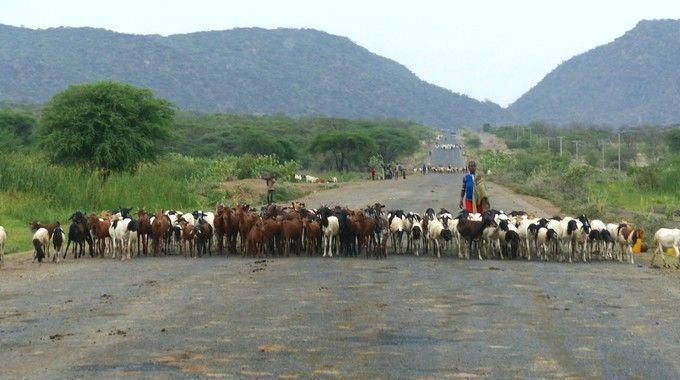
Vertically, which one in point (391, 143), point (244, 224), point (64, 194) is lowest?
point (244, 224)

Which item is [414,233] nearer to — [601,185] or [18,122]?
[601,185]

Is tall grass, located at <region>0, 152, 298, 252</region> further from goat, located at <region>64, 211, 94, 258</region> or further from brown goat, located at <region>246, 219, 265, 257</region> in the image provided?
brown goat, located at <region>246, 219, 265, 257</region>

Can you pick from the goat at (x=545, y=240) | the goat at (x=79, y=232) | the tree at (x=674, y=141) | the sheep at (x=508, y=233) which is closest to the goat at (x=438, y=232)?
the sheep at (x=508, y=233)

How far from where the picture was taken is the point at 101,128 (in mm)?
38125

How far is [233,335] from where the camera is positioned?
33.2 ft

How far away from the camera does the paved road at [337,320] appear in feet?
28.7

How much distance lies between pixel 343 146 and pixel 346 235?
65146 mm

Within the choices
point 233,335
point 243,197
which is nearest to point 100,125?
point 243,197

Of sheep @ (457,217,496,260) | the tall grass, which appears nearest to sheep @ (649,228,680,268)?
sheep @ (457,217,496,260)

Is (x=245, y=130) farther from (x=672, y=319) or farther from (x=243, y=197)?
(x=672, y=319)

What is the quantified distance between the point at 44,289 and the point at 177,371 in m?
6.10

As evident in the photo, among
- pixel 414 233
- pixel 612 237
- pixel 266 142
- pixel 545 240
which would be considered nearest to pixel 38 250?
pixel 414 233

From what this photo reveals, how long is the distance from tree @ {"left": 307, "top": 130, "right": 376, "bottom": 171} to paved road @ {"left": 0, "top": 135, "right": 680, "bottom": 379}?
64951mm

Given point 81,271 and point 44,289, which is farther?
point 81,271
